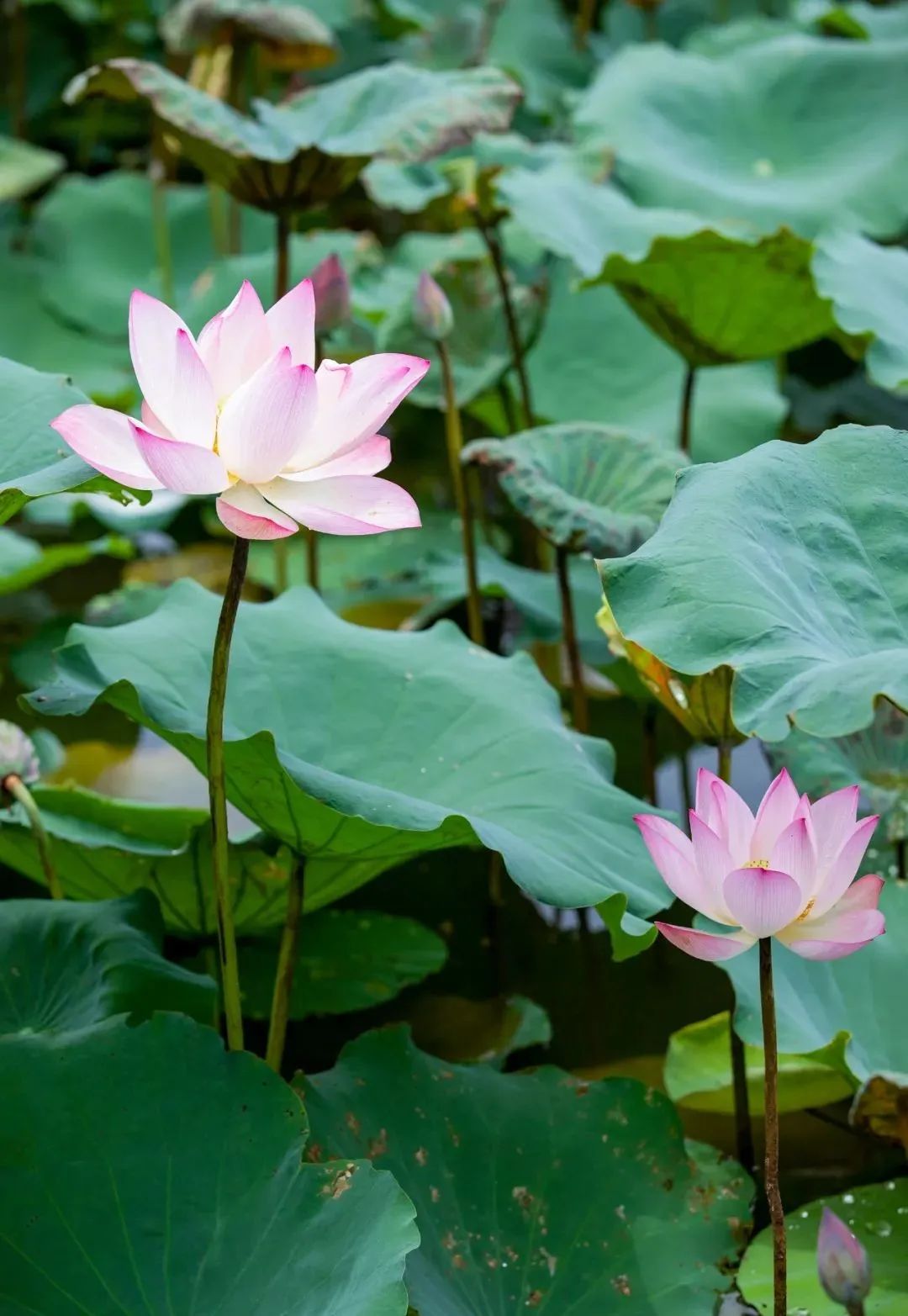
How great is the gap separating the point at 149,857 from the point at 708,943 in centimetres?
66

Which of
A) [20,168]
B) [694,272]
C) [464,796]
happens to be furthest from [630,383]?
[20,168]

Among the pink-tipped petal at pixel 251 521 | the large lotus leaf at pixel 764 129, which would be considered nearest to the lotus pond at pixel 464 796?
the pink-tipped petal at pixel 251 521

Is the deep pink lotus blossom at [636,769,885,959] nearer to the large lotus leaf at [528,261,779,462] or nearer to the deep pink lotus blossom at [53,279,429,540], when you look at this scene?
the deep pink lotus blossom at [53,279,429,540]

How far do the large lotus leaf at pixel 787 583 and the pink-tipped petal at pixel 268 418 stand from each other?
0.72 ft

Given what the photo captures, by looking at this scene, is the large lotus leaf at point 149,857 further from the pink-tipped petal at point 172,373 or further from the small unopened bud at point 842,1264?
the small unopened bud at point 842,1264

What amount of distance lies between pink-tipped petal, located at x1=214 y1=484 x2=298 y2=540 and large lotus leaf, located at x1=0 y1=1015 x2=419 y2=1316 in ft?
1.28

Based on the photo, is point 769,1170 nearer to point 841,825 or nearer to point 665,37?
point 841,825

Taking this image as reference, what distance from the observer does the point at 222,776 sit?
0.97 m

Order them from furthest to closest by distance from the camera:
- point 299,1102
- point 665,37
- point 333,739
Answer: point 665,37 < point 333,739 < point 299,1102

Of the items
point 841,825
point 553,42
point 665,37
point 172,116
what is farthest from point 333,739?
point 665,37

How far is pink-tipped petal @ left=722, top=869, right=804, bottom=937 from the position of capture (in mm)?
825

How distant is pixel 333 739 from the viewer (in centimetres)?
123

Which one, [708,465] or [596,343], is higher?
[708,465]

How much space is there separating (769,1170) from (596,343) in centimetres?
188
